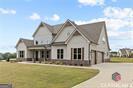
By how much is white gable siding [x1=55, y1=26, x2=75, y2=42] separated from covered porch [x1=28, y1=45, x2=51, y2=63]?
11.9 feet

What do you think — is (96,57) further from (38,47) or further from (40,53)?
(40,53)

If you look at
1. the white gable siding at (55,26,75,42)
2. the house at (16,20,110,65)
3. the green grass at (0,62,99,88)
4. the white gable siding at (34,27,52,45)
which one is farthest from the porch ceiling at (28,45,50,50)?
the green grass at (0,62,99,88)

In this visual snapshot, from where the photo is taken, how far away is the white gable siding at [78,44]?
29.5 meters

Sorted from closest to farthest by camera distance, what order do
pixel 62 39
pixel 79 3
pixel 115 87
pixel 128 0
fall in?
pixel 115 87 → pixel 128 0 → pixel 79 3 → pixel 62 39

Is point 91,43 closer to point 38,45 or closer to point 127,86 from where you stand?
point 38,45

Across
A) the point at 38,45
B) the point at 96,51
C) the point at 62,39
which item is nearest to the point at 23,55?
the point at 38,45

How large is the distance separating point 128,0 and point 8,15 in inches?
497

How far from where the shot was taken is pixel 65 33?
112ft

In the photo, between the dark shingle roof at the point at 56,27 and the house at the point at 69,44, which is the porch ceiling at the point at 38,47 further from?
the dark shingle roof at the point at 56,27

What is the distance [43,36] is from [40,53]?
355 cm

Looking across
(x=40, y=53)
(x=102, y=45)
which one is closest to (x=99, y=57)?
(x=102, y=45)

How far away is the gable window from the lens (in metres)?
29.9

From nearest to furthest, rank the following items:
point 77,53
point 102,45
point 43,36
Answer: point 77,53, point 102,45, point 43,36

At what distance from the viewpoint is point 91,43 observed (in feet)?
98.6
